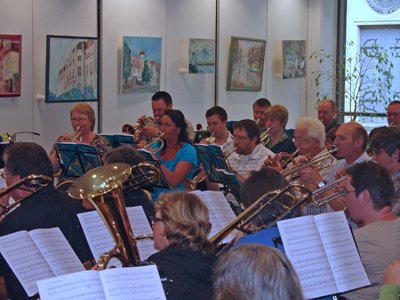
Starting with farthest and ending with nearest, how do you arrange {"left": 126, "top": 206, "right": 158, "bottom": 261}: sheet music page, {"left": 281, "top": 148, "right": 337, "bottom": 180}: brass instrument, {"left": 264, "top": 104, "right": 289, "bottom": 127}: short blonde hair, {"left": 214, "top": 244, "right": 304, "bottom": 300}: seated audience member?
{"left": 264, "top": 104, "right": 289, "bottom": 127}: short blonde hair < {"left": 281, "top": 148, "right": 337, "bottom": 180}: brass instrument < {"left": 126, "top": 206, "right": 158, "bottom": 261}: sheet music page < {"left": 214, "top": 244, "right": 304, "bottom": 300}: seated audience member

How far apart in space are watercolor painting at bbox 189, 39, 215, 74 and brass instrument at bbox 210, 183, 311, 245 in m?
6.32

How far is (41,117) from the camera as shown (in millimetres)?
7770

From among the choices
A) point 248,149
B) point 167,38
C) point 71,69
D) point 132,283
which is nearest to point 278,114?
point 248,149

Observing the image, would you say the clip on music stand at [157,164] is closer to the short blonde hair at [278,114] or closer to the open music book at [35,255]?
the short blonde hair at [278,114]

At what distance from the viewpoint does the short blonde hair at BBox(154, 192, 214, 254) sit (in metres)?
3.15

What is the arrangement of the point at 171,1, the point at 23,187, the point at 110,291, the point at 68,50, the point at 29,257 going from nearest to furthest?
the point at 110,291 → the point at 29,257 → the point at 23,187 → the point at 68,50 → the point at 171,1

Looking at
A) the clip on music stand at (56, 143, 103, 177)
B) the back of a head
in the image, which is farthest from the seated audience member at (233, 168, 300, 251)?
the clip on music stand at (56, 143, 103, 177)

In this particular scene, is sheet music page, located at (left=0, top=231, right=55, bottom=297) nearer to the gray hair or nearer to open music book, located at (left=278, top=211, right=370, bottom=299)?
open music book, located at (left=278, top=211, right=370, bottom=299)

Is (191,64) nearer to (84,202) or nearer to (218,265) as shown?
(84,202)

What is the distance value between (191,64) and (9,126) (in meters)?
3.07

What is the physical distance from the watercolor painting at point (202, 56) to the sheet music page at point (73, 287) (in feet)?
24.9

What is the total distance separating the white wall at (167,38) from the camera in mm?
7621

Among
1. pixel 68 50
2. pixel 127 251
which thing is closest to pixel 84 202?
pixel 127 251

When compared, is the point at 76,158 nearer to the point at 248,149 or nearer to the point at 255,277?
the point at 248,149
